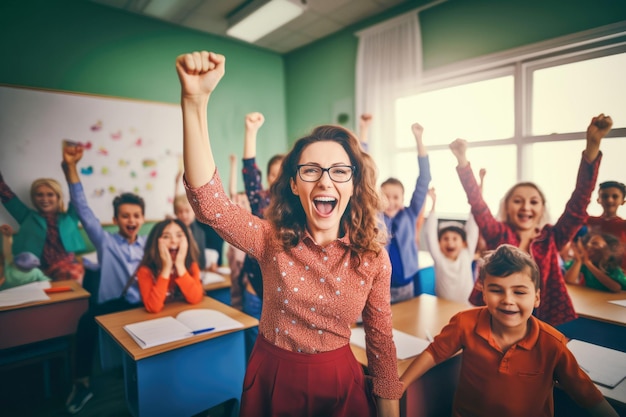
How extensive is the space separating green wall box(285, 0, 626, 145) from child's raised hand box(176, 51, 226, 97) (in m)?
1.13

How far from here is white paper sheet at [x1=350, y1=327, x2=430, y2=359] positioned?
4.36ft

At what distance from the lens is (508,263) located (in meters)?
1.10

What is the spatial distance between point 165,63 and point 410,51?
197cm

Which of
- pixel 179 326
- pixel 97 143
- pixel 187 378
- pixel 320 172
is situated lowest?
pixel 187 378

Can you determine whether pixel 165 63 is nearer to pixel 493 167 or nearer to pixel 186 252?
pixel 186 252

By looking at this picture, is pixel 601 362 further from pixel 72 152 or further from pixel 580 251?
pixel 72 152

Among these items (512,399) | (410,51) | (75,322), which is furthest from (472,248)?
(75,322)

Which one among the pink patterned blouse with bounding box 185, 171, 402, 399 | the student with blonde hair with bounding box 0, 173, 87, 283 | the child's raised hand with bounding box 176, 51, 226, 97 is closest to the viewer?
the child's raised hand with bounding box 176, 51, 226, 97

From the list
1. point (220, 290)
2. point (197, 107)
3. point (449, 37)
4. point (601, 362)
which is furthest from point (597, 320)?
point (220, 290)

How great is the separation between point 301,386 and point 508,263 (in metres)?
0.73

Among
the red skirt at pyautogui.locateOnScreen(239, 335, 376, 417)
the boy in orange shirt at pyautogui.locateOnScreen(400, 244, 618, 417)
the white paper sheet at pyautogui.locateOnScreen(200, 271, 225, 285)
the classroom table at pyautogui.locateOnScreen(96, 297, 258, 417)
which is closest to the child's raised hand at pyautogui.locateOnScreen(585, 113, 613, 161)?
the boy in orange shirt at pyautogui.locateOnScreen(400, 244, 618, 417)

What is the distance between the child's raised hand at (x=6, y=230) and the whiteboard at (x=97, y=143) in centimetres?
3

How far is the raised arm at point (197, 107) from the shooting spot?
2.58 ft

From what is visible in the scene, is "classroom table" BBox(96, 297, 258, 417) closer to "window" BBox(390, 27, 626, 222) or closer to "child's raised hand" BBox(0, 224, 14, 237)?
"child's raised hand" BBox(0, 224, 14, 237)
